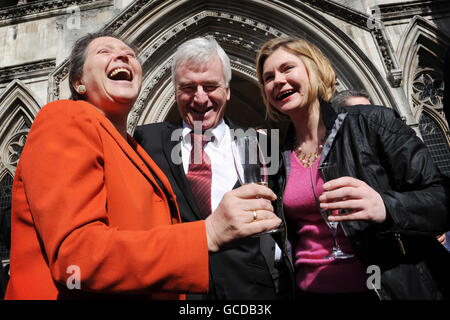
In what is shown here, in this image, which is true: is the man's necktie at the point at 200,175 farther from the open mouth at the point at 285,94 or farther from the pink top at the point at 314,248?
the open mouth at the point at 285,94

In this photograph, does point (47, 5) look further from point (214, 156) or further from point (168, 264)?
point (168, 264)

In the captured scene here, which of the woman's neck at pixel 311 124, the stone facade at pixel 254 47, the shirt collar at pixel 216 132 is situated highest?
the stone facade at pixel 254 47

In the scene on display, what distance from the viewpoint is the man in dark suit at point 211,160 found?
5.49ft

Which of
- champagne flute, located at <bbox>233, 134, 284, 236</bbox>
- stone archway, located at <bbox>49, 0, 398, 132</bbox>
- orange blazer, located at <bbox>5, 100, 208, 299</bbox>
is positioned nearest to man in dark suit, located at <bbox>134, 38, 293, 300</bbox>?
champagne flute, located at <bbox>233, 134, 284, 236</bbox>

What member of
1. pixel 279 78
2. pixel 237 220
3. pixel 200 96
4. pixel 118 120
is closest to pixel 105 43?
pixel 118 120

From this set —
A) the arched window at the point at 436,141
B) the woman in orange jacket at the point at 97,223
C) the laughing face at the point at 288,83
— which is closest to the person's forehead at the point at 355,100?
the laughing face at the point at 288,83

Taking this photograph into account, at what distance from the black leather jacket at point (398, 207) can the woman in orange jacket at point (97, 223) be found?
0.66 m

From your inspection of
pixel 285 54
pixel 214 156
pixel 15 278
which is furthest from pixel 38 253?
pixel 285 54

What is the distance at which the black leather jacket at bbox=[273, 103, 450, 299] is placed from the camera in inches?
48.0

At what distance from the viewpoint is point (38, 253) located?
0.96 metres

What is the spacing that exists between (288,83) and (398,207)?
3.06 ft

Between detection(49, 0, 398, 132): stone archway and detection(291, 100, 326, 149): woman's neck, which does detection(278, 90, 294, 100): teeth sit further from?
detection(49, 0, 398, 132): stone archway

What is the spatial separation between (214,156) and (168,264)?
1.22 metres

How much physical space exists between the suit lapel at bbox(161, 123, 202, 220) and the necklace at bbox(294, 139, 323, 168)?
68 centimetres
